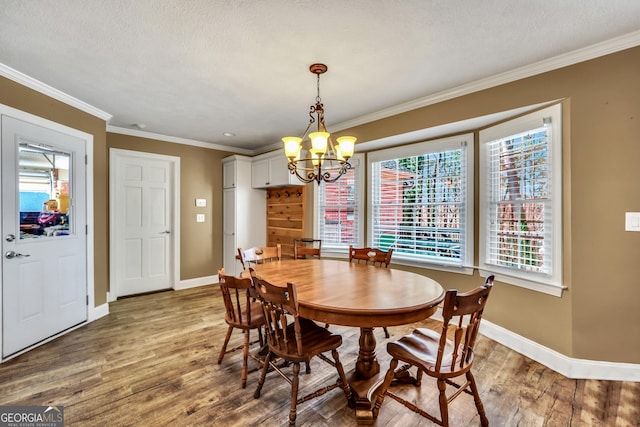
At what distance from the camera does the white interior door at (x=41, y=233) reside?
2.49 metres

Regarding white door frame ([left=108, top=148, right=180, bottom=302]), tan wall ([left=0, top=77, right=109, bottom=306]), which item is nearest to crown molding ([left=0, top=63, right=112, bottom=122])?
tan wall ([left=0, top=77, right=109, bottom=306])

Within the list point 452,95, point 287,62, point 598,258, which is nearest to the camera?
point 598,258

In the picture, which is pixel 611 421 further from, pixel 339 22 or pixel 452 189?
pixel 339 22

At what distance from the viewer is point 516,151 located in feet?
8.74

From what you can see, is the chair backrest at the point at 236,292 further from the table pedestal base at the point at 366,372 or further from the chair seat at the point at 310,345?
the table pedestal base at the point at 366,372

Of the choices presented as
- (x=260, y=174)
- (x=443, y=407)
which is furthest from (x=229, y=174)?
(x=443, y=407)

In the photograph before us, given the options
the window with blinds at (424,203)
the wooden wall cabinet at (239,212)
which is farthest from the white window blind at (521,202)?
the wooden wall cabinet at (239,212)

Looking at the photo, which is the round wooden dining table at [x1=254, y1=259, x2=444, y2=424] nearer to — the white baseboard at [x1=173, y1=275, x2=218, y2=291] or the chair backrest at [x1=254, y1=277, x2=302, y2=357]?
the chair backrest at [x1=254, y1=277, x2=302, y2=357]

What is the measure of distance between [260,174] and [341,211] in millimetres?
1627

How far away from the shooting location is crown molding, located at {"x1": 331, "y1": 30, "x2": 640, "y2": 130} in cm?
203

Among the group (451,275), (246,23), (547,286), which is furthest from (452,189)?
(246,23)

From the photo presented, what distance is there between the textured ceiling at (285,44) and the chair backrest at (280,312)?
5.45ft

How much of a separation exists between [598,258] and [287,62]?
2820mm

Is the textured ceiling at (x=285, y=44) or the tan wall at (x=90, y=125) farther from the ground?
the textured ceiling at (x=285, y=44)
